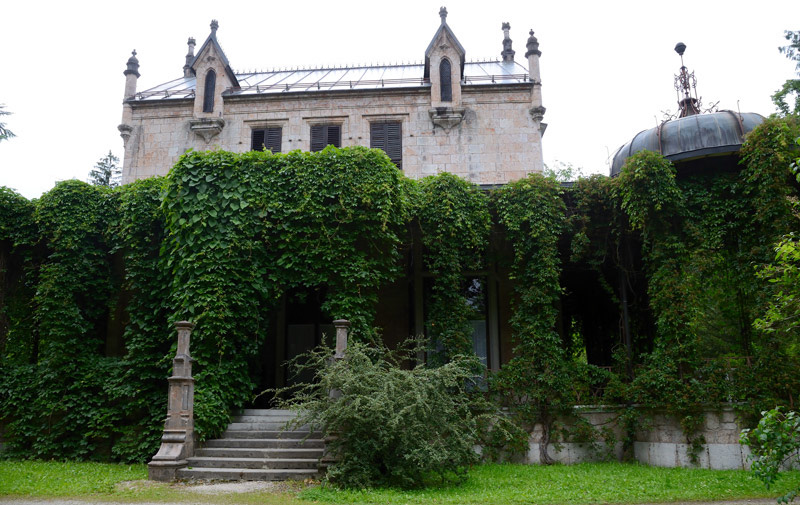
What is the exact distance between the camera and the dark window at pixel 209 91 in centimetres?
1929

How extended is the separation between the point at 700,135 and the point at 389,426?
8.91m

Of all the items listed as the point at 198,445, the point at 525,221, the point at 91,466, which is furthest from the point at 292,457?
the point at 525,221

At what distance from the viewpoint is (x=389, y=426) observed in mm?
8750

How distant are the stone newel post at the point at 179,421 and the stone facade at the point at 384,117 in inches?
Answer: 366

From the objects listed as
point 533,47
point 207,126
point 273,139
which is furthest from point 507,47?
point 207,126

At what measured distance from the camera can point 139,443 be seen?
39.9ft

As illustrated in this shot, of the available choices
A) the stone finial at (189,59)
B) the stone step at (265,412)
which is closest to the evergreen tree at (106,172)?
the stone finial at (189,59)

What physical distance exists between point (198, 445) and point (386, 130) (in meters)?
11.1

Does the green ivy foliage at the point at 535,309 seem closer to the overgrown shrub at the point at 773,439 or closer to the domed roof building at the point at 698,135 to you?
the domed roof building at the point at 698,135

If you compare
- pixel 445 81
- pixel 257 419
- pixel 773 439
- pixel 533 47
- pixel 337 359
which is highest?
pixel 533 47

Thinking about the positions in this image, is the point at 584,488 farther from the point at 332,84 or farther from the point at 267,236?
the point at 332,84

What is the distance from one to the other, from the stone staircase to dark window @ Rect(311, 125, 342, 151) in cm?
952

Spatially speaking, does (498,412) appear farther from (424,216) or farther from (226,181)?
(226,181)

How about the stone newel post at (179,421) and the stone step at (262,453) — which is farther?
the stone step at (262,453)
